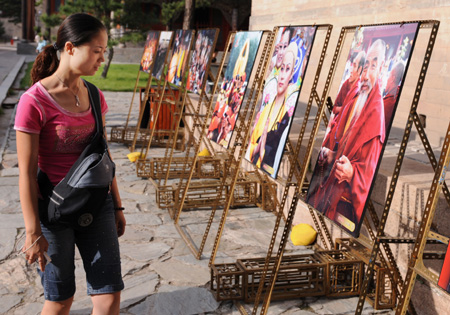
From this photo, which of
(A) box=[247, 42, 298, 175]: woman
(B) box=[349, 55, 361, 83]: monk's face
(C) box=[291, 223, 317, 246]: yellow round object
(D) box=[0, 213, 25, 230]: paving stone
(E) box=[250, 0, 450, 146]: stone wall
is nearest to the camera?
(B) box=[349, 55, 361, 83]: monk's face

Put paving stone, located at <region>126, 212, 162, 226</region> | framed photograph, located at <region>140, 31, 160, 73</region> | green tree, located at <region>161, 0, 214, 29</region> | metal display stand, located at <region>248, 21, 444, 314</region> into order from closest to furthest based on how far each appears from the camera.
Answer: metal display stand, located at <region>248, 21, 444, 314</region> < paving stone, located at <region>126, 212, 162, 226</region> < framed photograph, located at <region>140, 31, 160, 73</region> < green tree, located at <region>161, 0, 214, 29</region>

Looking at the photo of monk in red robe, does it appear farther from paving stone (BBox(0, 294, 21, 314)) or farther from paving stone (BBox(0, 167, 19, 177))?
paving stone (BBox(0, 167, 19, 177))

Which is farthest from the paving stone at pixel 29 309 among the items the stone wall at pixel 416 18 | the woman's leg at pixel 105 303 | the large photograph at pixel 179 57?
the stone wall at pixel 416 18

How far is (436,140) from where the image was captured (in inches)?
253

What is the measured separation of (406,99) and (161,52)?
417cm

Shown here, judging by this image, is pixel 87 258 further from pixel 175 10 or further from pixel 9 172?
pixel 175 10

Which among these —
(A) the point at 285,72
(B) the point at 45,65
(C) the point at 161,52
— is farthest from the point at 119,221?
(C) the point at 161,52

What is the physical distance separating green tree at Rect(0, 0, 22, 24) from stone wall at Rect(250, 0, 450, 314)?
56.7 meters

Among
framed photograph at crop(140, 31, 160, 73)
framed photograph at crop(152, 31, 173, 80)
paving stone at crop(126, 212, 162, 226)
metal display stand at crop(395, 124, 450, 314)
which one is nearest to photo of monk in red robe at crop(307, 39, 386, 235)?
metal display stand at crop(395, 124, 450, 314)

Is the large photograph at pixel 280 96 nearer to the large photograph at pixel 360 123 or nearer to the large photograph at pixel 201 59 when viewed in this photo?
the large photograph at pixel 360 123

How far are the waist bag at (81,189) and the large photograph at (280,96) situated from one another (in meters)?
1.74

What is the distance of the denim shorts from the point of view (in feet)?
8.84

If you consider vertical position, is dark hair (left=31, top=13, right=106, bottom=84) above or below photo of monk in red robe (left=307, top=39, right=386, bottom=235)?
above

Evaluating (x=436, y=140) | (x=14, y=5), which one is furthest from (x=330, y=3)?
(x=14, y=5)
